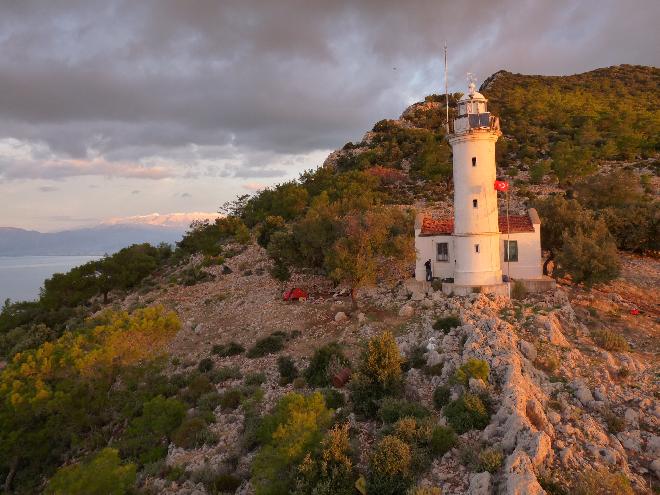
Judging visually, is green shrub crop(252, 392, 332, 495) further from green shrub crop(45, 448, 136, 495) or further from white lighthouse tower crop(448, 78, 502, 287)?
white lighthouse tower crop(448, 78, 502, 287)

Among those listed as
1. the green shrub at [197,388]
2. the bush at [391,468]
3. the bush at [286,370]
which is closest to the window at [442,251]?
the bush at [286,370]

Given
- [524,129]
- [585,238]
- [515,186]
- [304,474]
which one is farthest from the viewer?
[524,129]

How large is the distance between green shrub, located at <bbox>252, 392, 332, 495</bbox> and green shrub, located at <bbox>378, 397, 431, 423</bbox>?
1753 mm

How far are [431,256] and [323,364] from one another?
32.0 feet

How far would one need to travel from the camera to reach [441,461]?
36.4 ft

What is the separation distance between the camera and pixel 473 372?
13.3 meters

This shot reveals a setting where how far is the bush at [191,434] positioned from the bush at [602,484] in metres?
10.7

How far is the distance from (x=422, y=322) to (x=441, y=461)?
27.1ft

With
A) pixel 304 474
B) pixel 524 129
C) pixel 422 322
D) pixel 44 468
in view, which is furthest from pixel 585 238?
pixel 524 129

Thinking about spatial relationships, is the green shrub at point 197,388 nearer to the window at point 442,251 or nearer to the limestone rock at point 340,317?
the limestone rock at point 340,317

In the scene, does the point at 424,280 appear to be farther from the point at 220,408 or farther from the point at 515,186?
the point at 515,186

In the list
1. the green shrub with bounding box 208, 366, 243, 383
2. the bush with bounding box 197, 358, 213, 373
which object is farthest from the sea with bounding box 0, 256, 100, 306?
the green shrub with bounding box 208, 366, 243, 383

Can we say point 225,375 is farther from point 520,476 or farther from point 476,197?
point 476,197

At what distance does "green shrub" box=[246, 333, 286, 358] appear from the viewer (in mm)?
19938
